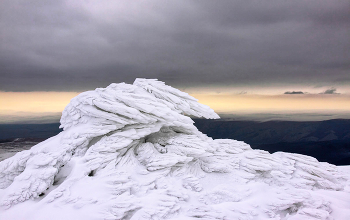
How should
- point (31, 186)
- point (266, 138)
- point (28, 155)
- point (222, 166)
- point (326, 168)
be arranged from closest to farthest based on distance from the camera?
point (31, 186) → point (28, 155) → point (222, 166) → point (326, 168) → point (266, 138)

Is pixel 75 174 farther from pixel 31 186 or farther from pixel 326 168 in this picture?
pixel 326 168

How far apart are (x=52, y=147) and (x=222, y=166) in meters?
12.3

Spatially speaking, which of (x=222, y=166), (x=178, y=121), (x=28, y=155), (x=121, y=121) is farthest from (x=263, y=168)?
(x=28, y=155)

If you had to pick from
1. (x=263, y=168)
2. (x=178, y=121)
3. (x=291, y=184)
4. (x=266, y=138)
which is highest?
(x=178, y=121)

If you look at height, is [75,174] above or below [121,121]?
below

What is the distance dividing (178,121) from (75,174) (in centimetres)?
807

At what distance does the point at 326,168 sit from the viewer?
15.6m

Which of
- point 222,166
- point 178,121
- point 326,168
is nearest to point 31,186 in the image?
point 178,121

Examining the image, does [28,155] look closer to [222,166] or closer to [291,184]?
[222,166]

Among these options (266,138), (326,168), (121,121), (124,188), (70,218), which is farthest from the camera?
(266,138)

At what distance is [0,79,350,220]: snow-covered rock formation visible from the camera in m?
9.92

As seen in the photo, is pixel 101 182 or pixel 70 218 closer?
pixel 70 218

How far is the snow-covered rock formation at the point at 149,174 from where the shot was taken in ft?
32.6

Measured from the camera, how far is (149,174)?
495 inches
